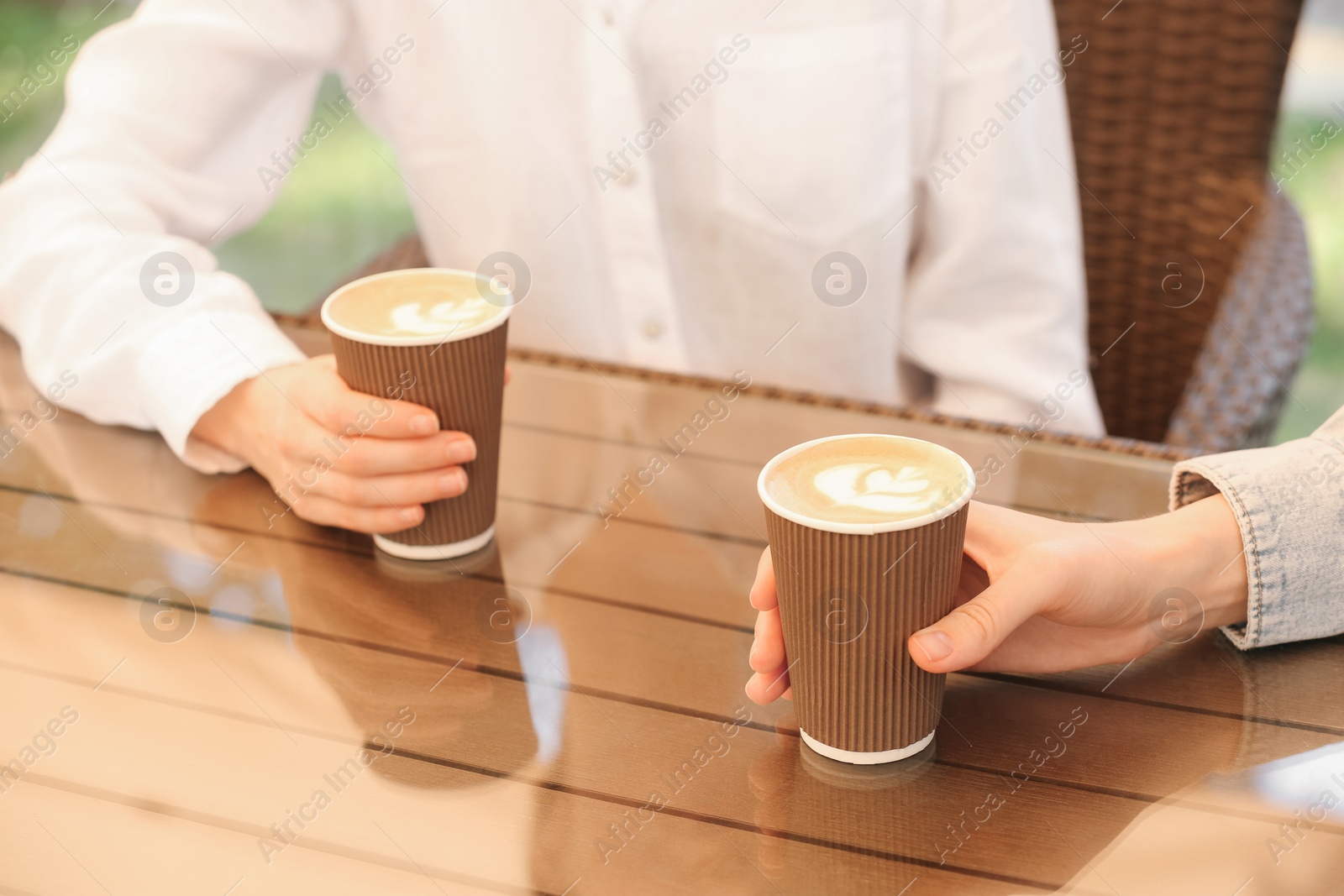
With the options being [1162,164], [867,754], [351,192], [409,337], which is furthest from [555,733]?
[351,192]

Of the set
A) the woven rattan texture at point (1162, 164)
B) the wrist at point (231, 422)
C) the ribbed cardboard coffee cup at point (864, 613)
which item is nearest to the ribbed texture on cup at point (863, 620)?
the ribbed cardboard coffee cup at point (864, 613)

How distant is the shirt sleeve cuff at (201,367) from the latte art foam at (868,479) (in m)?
0.49

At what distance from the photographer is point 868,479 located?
60 cm

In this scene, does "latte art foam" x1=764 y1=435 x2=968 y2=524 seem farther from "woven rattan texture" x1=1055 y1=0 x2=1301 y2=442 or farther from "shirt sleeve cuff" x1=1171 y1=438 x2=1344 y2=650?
"woven rattan texture" x1=1055 y1=0 x2=1301 y2=442

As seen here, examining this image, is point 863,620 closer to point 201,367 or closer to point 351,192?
point 201,367

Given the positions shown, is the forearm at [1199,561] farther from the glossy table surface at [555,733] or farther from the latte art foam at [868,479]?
the latte art foam at [868,479]

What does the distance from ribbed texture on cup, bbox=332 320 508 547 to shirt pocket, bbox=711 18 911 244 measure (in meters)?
0.67

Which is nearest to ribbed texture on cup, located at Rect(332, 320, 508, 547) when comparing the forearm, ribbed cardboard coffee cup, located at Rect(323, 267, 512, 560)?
ribbed cardboard coffee cup, located at Rect(323, 267, 512, 560)

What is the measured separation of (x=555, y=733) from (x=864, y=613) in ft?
0.63

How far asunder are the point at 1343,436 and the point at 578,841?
537mm

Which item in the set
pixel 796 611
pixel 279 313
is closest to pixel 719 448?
pixel 796 611

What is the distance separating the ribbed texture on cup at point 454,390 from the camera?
75cm

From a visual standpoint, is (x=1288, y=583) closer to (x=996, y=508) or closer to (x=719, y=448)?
(x=996, y=508)

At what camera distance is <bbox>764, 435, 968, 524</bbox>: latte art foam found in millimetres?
572
